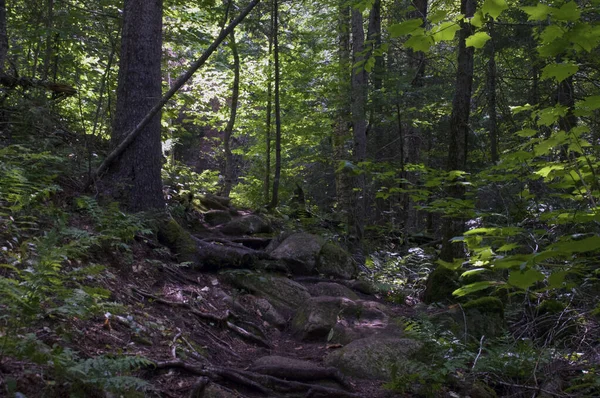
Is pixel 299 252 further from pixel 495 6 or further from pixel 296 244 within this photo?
pixel 495 6

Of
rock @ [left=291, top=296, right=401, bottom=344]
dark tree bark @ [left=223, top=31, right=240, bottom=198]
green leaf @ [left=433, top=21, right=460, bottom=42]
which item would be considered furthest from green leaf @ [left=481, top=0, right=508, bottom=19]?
dark tree bark @ [left=223, top=31, right=240, bottom=198]

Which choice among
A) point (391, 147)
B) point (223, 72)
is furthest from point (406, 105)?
point (223, 72)

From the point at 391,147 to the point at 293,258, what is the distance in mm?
9633

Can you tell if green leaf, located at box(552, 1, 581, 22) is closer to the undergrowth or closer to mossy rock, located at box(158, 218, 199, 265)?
the undergrowth

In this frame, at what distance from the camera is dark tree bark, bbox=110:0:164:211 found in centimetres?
743

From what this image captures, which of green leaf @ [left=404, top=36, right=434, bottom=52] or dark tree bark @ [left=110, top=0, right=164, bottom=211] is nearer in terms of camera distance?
green leaf @ [left=404, top=36, right=434, bottom=52]

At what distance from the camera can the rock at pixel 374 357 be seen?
203 inches

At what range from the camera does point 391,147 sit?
17594 mm

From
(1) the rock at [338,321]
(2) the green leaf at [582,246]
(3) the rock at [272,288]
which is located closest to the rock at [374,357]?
(1) the rock at [338,321]

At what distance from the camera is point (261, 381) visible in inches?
174

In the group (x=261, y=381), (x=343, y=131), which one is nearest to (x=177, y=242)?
(x=261, y=381)

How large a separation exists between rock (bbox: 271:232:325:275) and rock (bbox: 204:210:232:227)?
191 cm

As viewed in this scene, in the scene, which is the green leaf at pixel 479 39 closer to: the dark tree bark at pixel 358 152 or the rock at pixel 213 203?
the dark tree bark at pixel 358 152

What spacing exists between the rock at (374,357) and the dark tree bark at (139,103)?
4110 millimetres
